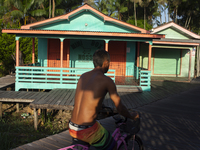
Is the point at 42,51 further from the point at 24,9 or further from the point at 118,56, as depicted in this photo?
the point at 24,9

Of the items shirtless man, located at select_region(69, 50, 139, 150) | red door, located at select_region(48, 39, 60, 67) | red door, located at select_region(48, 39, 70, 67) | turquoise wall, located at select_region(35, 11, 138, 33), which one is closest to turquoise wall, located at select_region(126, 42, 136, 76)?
turquoise wall, located at select_region(35, 11, 138, 33)

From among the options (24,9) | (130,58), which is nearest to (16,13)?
(24,9)

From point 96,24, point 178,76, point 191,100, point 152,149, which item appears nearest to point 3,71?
point 96,24

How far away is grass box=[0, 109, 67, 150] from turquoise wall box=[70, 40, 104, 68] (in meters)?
5.01

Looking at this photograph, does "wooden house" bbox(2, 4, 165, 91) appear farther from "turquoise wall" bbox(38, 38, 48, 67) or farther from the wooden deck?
the wooden deck

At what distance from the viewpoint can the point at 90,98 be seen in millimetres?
2168

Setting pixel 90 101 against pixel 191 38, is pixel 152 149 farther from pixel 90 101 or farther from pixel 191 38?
pixel 191 38

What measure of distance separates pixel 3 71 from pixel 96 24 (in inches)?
469

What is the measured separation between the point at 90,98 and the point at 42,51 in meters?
11.5

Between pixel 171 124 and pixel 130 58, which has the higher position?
pixel 130 58

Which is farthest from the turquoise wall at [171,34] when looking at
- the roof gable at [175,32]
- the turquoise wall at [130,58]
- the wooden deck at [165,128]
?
the wooden deck at [165,128]

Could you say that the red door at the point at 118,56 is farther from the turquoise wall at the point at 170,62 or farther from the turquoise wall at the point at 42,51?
the turquoise wall at the point at 42,51

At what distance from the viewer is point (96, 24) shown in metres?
12.5

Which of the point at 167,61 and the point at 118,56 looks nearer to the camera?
the point at 118,56
